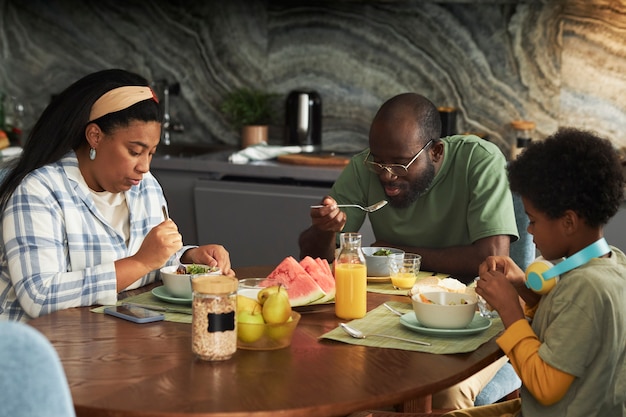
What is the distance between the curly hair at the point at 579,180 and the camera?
1886mm

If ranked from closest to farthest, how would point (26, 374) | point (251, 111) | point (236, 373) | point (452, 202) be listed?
point (26, 374) < point (236, 373) < point (452, 202) < point (251, 111)

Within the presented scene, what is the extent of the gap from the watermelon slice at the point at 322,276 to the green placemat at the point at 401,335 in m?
0.13

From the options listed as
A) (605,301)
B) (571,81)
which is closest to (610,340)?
(605,301)

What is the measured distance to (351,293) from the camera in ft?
7.04

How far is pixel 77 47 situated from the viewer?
5371 mm

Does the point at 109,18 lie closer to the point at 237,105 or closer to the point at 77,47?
Result: the point at 77,47

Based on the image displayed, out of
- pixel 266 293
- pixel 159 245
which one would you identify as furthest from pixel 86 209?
pixel 266 293

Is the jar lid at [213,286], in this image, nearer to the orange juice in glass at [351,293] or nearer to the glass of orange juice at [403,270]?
the orange juice in glass at [351,293]

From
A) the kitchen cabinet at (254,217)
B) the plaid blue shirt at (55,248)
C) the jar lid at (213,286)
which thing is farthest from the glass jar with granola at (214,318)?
the kitchen cabinet at (254,217)

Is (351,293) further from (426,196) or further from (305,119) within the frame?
(305,119)

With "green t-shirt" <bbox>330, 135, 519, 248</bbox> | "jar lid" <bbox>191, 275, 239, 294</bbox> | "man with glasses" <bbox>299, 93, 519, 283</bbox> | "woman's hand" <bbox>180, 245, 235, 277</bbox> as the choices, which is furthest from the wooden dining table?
"green t-shirt" <bbox>330, 135, 519, 248</bbox>

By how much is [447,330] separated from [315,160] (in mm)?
2454

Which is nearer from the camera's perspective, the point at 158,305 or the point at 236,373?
the point at 236,373

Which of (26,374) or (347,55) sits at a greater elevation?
(347,55)
